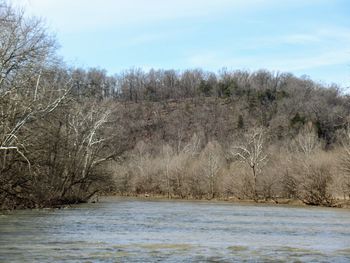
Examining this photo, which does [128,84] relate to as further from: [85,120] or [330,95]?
[85,120]

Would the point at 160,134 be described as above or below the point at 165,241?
above

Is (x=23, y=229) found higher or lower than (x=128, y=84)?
lower

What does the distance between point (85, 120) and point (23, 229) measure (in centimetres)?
3670

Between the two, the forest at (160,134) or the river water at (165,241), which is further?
the forest at (160,134)

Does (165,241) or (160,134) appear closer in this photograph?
(165,241)

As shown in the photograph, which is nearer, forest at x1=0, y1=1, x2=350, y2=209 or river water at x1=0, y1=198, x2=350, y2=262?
river water at x1=0, y1=198, x2=350, y2=262

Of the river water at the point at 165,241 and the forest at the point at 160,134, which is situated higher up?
the forest at the point at 160,134

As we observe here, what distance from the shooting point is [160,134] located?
491 feet

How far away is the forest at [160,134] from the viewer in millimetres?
37344

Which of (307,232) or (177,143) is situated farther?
(177,143)

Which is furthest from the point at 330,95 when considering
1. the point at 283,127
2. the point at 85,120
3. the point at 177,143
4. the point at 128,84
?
the point at 85,120

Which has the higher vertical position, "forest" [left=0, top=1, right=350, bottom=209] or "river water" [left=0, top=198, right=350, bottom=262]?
"forest" [left=0, top=1, right=350, bottom=209]

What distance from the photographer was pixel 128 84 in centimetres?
18212

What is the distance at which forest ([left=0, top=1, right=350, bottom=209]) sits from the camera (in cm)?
3734
